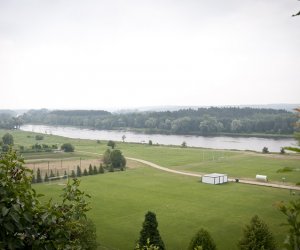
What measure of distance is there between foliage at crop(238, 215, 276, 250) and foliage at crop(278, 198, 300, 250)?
15.2 m

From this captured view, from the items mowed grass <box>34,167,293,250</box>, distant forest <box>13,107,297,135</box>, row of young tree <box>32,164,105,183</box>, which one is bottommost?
mowed grass <box>34,167,293,250</box>

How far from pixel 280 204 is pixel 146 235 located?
17069mm

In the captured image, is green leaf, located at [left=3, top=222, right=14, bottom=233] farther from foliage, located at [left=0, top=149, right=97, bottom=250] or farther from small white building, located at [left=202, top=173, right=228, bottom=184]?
small white building, located at [left=202, top=173, right=228, bottom=184]

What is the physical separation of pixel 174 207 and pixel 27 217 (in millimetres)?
30446

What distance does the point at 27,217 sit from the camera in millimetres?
4578

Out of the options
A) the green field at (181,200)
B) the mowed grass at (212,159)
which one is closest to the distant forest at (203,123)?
the mowed grass at (212,159)

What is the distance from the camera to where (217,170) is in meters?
56.3

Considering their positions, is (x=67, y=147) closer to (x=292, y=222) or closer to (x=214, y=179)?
(x=214, y=179)

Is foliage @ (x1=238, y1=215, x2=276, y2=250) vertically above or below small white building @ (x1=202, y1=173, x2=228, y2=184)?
above

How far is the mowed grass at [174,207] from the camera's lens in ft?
84.1

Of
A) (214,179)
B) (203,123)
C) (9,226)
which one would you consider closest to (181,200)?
(214,179)

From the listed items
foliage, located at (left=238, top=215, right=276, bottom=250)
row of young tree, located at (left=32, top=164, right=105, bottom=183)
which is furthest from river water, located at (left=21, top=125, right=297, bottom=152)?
foliage, located at (left=238, top=215, right=276, bottom=250)

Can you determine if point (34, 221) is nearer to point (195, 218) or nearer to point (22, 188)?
point (22, 188)

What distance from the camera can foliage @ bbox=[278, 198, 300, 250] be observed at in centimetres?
357
